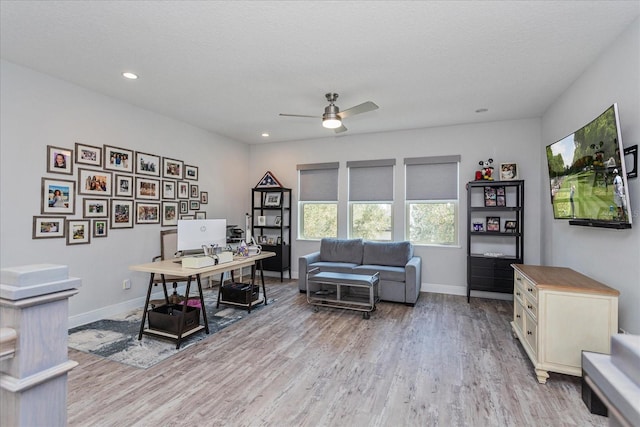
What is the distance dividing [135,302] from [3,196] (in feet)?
6.33

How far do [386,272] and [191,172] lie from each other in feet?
11.3

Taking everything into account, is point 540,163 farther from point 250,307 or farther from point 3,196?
point 3,196

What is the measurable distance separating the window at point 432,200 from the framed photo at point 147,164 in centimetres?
387

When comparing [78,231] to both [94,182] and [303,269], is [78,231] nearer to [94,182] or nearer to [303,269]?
[94,182]

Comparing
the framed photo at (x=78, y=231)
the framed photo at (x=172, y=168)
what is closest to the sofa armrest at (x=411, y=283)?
the framed photo at (x=172, y=168)

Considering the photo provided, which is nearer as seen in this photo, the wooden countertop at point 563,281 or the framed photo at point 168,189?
the wooden countertop at point 563,281

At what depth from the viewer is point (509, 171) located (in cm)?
461

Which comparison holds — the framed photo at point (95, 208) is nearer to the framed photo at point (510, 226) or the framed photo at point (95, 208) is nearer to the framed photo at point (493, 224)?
the framed photo at point (493, 224)

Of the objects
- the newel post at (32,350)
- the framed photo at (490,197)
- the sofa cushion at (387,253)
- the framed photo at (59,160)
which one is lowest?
the sofa cushion at (387,253)

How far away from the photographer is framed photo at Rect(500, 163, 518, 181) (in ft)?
15.1

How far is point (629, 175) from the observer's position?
2.35 m

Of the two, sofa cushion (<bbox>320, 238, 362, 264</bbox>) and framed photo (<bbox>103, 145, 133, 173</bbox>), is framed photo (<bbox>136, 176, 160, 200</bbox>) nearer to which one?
framed photo (<bbox>103, 145, 133, 173</bbox>)

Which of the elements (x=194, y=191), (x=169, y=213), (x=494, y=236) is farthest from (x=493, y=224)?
(x=169, y=213)

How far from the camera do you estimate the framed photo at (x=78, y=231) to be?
3527mm
